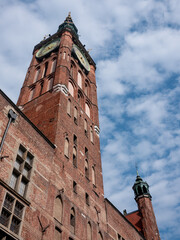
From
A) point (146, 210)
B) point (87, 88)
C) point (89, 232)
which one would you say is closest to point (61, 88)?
point (87, 88)

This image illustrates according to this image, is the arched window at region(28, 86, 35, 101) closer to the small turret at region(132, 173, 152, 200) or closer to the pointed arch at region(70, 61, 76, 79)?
the pointed arch at region(70, 61, 76, 79)

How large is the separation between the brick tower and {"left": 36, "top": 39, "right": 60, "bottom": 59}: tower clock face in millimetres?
20320

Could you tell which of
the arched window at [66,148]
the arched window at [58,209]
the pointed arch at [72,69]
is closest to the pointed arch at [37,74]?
the pointed arch at [72,69]

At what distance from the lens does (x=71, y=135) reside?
2359 cm

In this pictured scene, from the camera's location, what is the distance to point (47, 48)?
37156mm

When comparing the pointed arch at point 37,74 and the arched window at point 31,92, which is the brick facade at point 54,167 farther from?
the pointed arch at point 37,74

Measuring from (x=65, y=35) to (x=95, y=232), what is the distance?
24800mm

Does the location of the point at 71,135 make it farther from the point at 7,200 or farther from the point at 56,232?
the point at 7,200

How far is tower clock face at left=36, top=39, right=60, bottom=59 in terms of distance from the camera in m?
36.0

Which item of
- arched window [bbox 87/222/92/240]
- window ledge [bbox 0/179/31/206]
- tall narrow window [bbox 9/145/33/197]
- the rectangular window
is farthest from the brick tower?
the rectangular window

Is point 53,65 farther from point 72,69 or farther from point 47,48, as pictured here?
point 47,48

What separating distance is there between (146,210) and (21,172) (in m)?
23.0

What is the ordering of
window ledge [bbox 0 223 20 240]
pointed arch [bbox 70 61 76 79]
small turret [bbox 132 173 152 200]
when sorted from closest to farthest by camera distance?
1. window ledge [bbox 0 223 20 240]
2. pointed arch [bbox 70 61 76 79]
3. small turret [bbox 132 173 152 200]

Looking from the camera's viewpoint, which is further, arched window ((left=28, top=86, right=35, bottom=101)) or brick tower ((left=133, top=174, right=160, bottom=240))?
brick tower ((left=133, top=174, right=160, bottom=240))
